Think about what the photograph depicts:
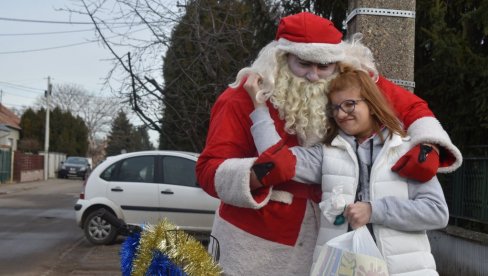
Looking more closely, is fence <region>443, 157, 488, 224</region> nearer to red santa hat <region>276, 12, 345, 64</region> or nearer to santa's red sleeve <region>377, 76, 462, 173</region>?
santa's red sleeve <region>377, 76, 462, 173</region>

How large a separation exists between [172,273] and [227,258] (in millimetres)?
260

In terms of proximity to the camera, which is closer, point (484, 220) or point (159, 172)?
point (484, 220)

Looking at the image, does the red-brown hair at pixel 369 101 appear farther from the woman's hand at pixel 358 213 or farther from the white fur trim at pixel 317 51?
the woman's hand at pixel 358 213

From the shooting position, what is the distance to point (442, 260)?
7016 mm

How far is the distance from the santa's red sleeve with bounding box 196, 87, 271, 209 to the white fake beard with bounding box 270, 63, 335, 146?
0.13m

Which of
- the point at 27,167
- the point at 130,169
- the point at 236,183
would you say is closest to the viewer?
the point at 236,183

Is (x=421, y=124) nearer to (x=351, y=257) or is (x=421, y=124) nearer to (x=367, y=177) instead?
(x=367, y=177)

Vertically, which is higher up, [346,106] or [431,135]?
[346,106]

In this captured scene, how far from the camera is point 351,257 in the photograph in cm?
197

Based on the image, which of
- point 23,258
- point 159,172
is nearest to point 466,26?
point 159,172

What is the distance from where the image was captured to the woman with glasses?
2.05 m

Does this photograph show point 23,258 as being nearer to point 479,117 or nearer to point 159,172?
point 159,172

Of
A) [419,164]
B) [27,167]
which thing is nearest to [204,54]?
[419,164]

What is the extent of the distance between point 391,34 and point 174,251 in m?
1.82
